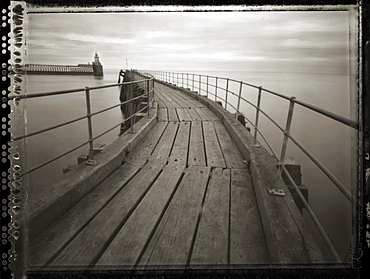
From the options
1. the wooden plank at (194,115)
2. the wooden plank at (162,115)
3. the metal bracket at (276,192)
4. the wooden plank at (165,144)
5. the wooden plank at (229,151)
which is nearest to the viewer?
the metal bracket at (276,192)

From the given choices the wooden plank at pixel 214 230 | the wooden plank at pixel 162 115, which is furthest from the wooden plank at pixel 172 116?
the wooden plank at pixel 214 230

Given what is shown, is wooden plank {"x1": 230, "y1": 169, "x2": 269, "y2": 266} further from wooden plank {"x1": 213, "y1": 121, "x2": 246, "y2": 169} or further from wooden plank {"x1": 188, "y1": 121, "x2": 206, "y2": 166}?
wooden plank {"x1": 188, "y1": 121, "x2": 206, "y2": 166}

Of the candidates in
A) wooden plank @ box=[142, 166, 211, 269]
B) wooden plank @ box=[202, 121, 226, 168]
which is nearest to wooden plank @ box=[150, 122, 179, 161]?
wooden plank @ box=[202, 121, 226, 168]

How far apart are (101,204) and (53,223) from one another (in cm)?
42

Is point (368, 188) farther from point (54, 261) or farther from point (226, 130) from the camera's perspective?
point (226, 130)

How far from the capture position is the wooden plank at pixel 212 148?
345 cm

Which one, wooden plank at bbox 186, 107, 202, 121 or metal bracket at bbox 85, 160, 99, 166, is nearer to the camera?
metal bracket at bbox 85, 160, 99, 166

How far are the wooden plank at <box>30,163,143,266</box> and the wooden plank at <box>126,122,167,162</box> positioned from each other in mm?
664

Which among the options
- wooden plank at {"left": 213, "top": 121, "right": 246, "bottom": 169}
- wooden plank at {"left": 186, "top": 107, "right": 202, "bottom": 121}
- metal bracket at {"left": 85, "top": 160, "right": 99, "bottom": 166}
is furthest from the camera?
wooden plank at {"left": 186, "top": 107, "right": 202, "bottom": 121}

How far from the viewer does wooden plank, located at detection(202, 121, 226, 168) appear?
3446 millimetres

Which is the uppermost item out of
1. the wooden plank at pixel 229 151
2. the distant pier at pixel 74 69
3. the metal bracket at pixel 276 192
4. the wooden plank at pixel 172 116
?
the distant pier at pixel 74 69

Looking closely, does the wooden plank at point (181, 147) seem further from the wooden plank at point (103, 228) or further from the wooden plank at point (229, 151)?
the wooden plank at point (103, 228)

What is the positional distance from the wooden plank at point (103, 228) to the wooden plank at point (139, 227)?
0.05 metres

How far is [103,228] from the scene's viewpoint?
1860mm
